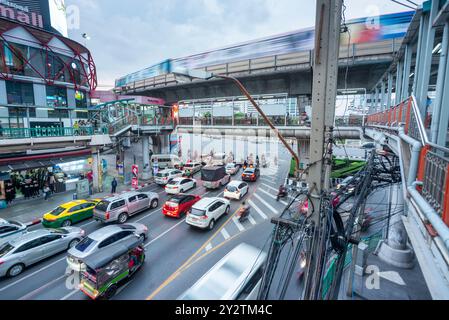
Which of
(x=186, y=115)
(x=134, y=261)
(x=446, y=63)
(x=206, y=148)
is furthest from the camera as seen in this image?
(x=206, y=148)

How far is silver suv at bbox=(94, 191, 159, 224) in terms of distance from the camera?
12.6 metres

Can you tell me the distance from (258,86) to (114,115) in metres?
17.2

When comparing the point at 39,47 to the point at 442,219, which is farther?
the point at 39,47

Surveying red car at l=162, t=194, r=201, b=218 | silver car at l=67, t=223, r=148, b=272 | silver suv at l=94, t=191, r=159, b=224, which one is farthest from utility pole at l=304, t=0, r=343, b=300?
silver suv at l=94, t=191, r=159, b=224

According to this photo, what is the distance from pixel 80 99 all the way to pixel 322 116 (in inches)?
1084

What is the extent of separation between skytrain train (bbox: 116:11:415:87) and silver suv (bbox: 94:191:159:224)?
8932 mm

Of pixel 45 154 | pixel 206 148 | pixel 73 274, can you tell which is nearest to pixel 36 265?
pixel 73 274

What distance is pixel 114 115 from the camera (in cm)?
2480

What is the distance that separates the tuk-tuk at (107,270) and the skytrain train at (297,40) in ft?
26.8

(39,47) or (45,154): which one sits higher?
(39,47)

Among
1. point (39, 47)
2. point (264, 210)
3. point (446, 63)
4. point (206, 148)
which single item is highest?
point (39, 47)

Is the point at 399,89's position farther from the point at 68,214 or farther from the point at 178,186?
the point at 68,214

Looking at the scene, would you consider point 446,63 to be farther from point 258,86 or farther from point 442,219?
point 258,86

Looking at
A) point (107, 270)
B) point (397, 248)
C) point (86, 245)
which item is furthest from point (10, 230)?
point (397, 248)
